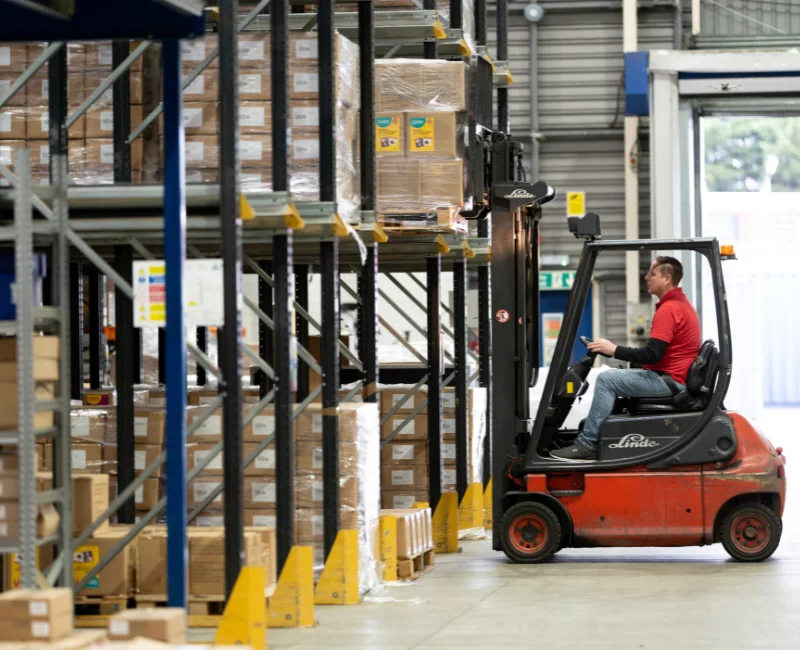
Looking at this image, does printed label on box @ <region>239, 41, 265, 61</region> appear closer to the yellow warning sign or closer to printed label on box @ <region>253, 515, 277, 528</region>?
printed label on box @ <region>253, 515, 277, 528</region>

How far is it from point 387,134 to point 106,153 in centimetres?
239

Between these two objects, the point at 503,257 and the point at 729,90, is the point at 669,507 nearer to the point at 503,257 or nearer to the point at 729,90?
the point at 503,257

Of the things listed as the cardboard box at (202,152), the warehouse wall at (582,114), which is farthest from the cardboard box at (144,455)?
the warehouse wall at (582,114)

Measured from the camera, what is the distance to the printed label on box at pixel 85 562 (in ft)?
23.5

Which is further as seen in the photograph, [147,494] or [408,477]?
[408,477]

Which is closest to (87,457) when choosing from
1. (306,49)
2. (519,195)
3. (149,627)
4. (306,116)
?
(306,116)

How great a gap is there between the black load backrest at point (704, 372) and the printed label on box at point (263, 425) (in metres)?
3.08

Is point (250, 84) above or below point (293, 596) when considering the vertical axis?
above

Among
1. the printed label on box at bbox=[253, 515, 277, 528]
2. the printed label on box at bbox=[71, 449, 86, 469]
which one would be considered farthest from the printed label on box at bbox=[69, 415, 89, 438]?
the printed label on box at bbox=[253, 515, 277, 528]

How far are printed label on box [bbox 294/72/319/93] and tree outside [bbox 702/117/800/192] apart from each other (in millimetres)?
22396

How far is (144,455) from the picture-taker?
27.1ft

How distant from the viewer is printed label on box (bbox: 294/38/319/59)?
7859 millimetres

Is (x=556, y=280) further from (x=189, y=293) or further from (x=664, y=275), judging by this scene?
(x=189, y=293)

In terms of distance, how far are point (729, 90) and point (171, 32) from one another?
13.9 meters
